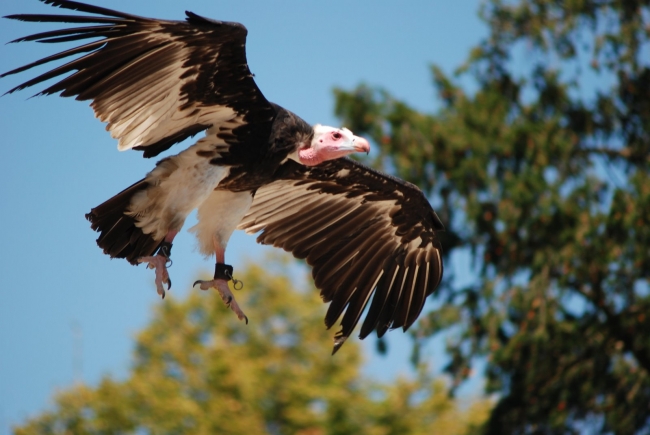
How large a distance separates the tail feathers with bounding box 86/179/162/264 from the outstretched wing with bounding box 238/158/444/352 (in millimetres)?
1937

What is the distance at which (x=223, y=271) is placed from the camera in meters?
8.90

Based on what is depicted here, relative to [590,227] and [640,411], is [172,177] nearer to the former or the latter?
[590,227]

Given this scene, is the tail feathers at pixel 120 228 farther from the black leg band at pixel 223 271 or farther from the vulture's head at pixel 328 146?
the vulture's head at pixel 328 146

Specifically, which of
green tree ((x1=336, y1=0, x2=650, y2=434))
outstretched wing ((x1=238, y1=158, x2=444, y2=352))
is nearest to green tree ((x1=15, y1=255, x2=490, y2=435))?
green tree ((x1=336, y1=0, x2=650, y2=434))

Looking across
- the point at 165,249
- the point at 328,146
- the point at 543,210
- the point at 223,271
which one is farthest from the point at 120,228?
the point at 543,210

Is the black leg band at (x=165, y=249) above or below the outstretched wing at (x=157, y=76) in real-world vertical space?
below

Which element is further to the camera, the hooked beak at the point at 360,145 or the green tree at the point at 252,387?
the green tree at the point at 252,387

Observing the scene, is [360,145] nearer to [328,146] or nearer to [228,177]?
[328,146]

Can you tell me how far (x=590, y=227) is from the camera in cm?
1670

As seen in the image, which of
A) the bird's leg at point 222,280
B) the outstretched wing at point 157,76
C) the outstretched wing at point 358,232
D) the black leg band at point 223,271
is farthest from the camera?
the outstretched wing at point 358,232

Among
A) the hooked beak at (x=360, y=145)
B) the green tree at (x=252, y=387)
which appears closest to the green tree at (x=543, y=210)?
the green tree at (x=252, y=387)

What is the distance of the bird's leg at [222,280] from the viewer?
8.65 m

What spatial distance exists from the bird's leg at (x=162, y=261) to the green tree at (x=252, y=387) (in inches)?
459

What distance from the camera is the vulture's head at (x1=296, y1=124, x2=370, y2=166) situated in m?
8.93
